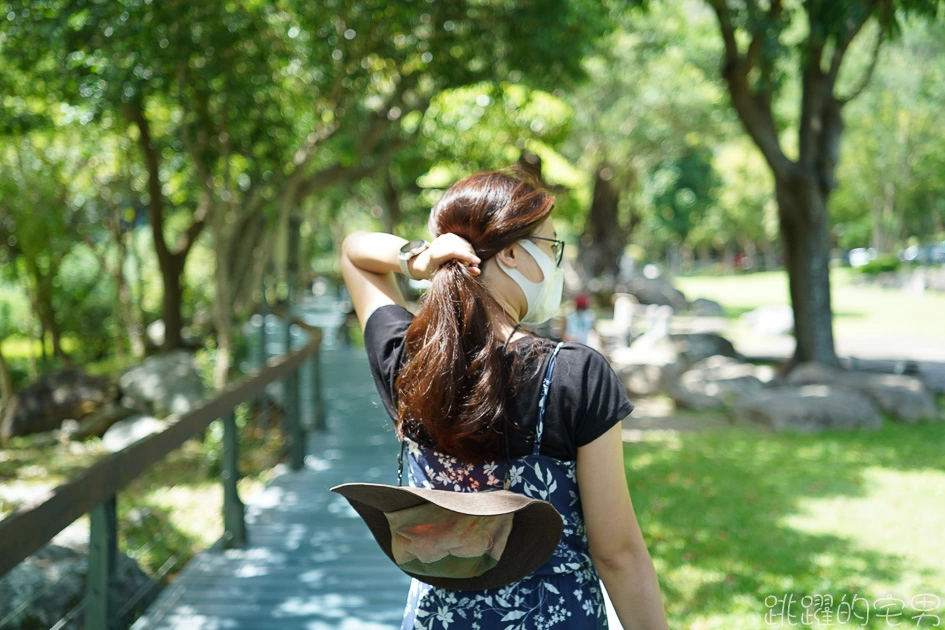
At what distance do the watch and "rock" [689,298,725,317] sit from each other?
27.3 metres

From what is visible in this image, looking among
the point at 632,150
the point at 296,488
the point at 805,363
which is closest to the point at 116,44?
the point at 296,488

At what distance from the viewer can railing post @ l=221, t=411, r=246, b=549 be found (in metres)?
4.87

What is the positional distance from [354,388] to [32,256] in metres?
6.71

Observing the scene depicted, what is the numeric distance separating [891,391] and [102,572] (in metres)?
9.13

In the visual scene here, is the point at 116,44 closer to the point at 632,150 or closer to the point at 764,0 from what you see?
the point at 764,0

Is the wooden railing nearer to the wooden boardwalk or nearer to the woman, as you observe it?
the wooden boardwalk

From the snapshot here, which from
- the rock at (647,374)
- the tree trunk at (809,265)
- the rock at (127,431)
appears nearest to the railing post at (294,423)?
the rock at (127,431)

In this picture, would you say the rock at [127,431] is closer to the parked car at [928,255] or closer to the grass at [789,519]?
the grass at [789,519]

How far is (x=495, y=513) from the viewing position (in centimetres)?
156

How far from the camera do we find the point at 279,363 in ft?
20.4

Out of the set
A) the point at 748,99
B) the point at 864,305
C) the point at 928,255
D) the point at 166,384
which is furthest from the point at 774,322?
the point at 928,255

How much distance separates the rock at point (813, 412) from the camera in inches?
355

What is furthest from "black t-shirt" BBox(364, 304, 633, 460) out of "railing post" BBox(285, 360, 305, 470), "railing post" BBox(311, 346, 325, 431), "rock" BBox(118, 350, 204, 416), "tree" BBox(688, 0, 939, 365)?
"rock" BBox(118, 350, 204, 416)

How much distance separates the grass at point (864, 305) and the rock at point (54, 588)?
50.2 feet
